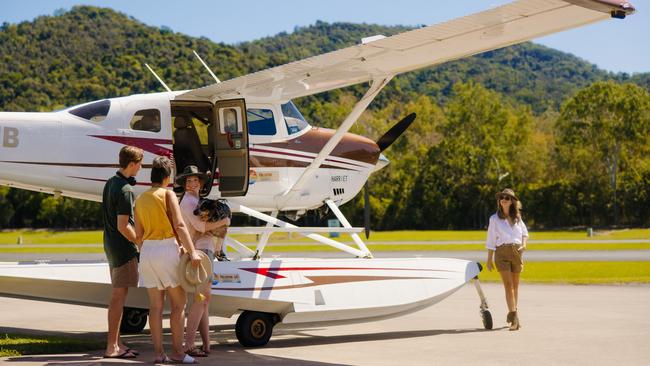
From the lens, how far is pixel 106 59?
362ft

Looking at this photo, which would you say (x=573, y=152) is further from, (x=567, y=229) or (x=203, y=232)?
(x=203, y=232)

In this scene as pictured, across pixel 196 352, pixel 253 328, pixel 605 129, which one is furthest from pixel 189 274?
pixel 605 129

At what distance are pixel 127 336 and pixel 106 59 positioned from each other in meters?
105

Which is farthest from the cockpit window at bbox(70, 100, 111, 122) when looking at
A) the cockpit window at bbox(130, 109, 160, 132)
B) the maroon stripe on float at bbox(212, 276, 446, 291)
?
the maroon stripe on float at bbox(212, 276, 446, 291)

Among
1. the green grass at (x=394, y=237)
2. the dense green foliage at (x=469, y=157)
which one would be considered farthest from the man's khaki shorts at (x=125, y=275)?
the dense green foliage at (x=469, y=157)

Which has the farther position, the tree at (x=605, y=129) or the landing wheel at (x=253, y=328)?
the tree at (x=605, y=129)

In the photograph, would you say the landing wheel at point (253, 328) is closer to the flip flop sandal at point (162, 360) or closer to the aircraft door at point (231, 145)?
the flip flop sandal at point (162, 360)

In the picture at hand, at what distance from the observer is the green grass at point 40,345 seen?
8374 millimetres

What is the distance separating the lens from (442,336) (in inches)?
401

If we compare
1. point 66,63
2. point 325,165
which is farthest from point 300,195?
point 66,63

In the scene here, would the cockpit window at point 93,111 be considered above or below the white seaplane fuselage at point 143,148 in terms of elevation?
above

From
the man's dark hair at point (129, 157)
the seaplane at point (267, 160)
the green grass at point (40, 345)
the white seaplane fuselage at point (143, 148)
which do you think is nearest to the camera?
the man's dark hair at point (129, 157)

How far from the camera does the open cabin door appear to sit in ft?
36.2

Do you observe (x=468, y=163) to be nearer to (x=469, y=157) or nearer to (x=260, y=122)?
(x=469, y=157)
